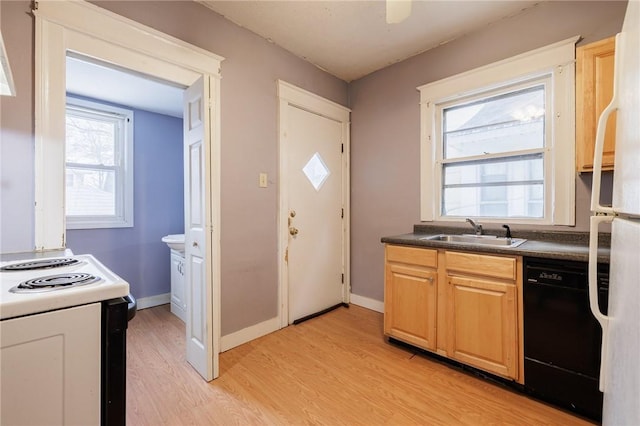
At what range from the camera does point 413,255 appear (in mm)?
2141

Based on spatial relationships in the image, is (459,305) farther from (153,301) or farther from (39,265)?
(153,301)

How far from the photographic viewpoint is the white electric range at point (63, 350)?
0.65 meters

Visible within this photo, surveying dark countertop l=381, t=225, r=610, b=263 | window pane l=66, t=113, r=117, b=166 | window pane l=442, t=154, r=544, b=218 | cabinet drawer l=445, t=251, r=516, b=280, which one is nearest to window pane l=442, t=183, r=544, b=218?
window pane l=442, t=154, r=544, b=218

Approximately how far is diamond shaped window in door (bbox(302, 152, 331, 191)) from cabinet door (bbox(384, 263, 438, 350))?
1.20 metres

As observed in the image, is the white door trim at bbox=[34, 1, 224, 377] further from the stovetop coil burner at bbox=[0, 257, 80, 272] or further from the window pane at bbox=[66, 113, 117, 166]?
the window pane at bbox=[66, 113, 117, 166]

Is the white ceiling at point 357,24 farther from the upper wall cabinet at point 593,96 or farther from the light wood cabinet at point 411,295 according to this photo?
the light wood cabinet at point 411,295

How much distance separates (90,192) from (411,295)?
134 inches

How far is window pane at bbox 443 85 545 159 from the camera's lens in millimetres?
2209

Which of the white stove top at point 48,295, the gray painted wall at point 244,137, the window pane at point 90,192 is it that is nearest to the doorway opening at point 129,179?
the window pane at point 90,192

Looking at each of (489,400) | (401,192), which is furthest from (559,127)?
(489,400)

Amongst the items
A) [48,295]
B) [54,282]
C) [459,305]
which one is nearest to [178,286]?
[54,282]

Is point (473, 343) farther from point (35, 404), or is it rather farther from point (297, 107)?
point (297, 107)

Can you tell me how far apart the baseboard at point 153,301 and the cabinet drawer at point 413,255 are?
2.75 metres

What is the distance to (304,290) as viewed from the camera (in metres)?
2.90
